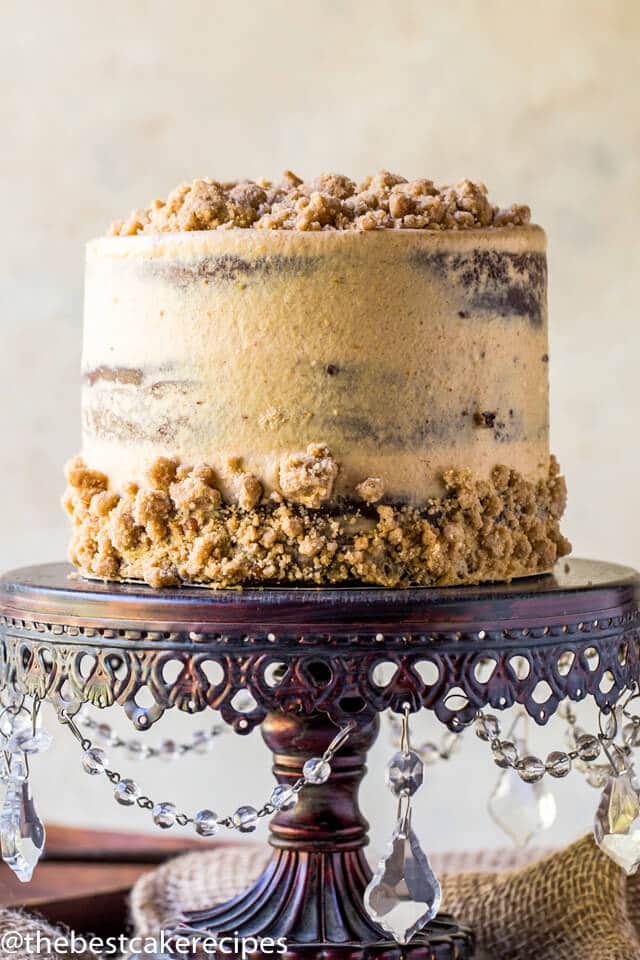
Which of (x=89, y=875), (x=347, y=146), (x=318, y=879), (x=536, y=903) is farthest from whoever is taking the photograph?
(x=347, y=146)

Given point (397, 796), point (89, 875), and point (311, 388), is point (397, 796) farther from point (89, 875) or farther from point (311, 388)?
point (89, 875)

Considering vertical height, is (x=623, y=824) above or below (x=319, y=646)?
below

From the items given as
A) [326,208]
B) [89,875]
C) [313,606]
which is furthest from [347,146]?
[313,606]

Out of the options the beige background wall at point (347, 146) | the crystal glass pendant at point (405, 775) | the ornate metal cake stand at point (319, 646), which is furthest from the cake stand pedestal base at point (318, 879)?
the beige background wall at point (347, 146)

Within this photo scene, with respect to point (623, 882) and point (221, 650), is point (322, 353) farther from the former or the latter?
point (623, 882)

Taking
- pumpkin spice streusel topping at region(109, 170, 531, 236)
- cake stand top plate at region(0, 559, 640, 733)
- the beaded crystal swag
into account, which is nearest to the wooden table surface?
the beaded crystal swag

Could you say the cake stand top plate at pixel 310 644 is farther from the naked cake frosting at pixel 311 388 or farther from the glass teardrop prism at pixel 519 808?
the glass teardrop prism at pixel 519 808
